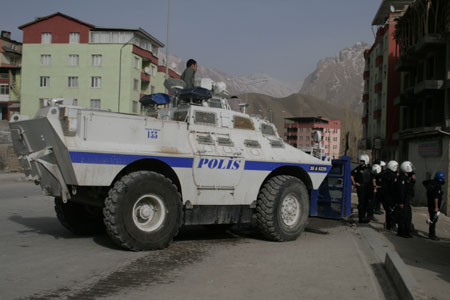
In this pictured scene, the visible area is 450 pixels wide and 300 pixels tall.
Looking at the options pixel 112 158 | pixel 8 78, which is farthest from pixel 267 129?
pixel 8 78

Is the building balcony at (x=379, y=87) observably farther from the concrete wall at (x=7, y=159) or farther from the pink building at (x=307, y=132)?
the pink building at (x=307, y=132)

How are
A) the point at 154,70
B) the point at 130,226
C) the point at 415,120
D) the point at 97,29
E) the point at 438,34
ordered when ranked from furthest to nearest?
1. the point at 154,70
2. the point at 97,29
3. the point at 415,120
4. the point at 438,34
5. the point at 130,226

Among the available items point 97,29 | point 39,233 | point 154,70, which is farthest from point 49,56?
point 39,233

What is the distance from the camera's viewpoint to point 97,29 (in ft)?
165

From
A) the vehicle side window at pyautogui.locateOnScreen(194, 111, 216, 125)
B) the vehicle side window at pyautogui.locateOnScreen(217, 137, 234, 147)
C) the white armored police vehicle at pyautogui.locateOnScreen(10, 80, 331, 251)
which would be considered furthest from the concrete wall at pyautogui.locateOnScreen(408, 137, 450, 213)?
the vehicle side window at pyautogui.locateOnScreen(194, 111, 216, 125)

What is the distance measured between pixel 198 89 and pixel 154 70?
46748 millimetres

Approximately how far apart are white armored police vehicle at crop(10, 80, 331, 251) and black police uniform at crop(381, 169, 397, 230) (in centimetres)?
262

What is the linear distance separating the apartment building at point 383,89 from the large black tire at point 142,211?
2900 centimetres

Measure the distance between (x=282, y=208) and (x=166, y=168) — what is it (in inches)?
98.8

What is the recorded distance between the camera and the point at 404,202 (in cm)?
1153

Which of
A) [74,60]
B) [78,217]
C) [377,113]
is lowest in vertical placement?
[78,217]

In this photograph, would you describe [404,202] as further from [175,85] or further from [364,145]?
[364,145]

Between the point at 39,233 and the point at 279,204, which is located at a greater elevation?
the point at 279,204

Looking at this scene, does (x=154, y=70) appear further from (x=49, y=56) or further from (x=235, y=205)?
(x=235, y=205)
